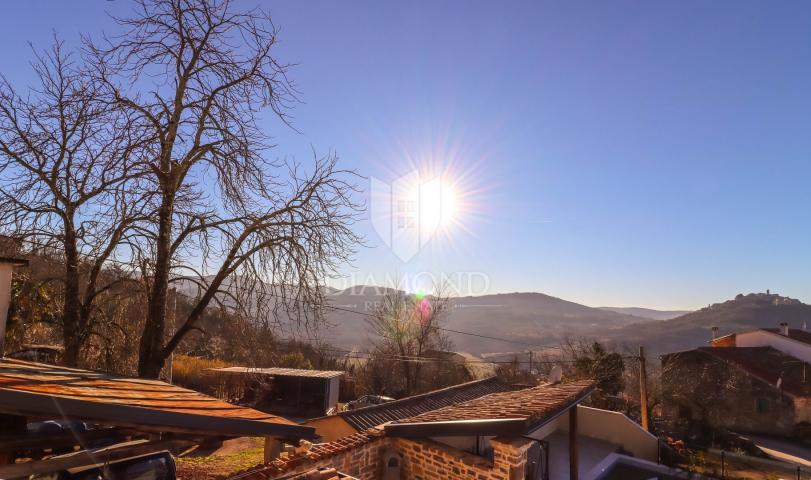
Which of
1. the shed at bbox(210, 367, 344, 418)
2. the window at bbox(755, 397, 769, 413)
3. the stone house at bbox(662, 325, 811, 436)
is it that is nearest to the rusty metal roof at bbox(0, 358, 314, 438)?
the shed at bbox(210, 367, 344, 418)

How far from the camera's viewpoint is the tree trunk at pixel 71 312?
877 centimetres

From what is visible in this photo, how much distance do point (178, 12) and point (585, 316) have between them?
4622 inches

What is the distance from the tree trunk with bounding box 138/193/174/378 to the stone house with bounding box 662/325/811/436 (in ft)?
87.4

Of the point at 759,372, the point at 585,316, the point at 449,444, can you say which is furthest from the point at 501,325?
the point at 449,444

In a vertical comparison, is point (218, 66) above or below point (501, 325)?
above

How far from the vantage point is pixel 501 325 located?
292 feet

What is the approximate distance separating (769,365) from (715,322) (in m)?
53.7

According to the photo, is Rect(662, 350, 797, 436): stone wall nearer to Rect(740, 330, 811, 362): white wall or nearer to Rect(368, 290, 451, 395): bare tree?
Rect(740, 330, 811, 362): white wall

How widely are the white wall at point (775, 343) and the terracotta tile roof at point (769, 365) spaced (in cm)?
45

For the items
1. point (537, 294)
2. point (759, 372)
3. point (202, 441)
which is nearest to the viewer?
point (202, 441)

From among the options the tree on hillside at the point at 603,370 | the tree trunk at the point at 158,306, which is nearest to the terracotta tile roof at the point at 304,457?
the tree trunk at the point at 158,306

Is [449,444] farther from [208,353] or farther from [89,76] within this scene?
[208,353]

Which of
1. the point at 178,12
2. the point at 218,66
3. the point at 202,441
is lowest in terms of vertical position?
the point at 202,441

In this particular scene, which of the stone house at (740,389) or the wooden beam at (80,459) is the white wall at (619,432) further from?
the stone house at (740,389)
